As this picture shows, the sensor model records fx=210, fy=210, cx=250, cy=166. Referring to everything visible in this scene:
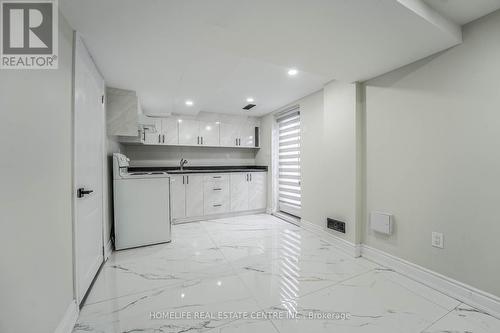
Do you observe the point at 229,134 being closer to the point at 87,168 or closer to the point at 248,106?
the point at 248,106

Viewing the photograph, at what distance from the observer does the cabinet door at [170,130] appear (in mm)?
4281

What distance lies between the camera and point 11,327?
92 cm

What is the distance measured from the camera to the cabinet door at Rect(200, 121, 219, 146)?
4578 mm

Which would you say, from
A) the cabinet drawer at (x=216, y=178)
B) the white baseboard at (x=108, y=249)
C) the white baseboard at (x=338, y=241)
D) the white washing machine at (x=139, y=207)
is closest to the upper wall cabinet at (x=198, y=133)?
the cabinet drawer at (x=216, y=178)

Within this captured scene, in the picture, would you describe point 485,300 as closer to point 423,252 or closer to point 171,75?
point 423,252

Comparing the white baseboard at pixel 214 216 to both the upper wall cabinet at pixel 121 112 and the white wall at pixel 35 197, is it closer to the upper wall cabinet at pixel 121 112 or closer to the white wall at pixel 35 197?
the upper wall cabinet at pixel 121 112

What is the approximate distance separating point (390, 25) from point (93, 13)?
6.78 feet

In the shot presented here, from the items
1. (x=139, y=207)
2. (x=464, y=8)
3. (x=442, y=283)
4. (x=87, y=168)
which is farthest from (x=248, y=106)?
(x=442, y=283)

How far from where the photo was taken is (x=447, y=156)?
5.88 ft

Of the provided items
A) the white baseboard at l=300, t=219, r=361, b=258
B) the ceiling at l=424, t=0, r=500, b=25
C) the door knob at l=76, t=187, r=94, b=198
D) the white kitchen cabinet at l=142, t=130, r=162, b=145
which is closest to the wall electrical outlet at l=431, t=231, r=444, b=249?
the white baseboard at l=300, t=219, r=361, b=258

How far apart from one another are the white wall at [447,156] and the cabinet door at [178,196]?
3.15m

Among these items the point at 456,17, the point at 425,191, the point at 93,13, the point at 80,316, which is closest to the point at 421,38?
the point at 456,17

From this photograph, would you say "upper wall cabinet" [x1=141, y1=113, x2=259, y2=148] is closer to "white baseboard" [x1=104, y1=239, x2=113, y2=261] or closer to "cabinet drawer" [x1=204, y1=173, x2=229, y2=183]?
"cabinet drawer" [x1=204, y1=173, x2=229, y2=183]

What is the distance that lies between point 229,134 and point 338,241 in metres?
3.11
